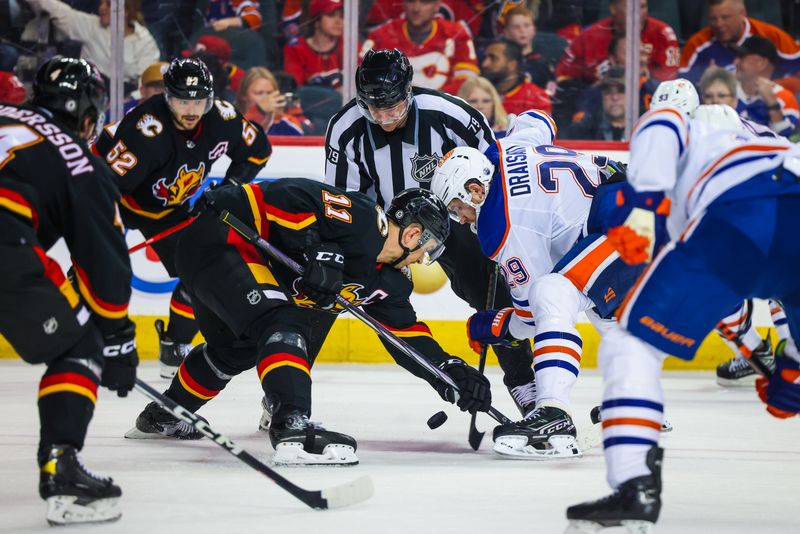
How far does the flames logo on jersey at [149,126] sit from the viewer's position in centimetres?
529

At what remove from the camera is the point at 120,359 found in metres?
2.74

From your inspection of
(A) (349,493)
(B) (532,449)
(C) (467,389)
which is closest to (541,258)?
(C) (467,389)

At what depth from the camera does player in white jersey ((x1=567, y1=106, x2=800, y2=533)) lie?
92.9 inches

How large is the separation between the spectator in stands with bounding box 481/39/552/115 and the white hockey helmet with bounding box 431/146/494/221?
2793mm

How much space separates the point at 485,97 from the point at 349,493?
3984mm

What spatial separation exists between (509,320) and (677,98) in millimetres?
1178

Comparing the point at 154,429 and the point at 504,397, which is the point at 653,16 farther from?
the point at 154,429

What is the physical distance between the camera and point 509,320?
3.96 m

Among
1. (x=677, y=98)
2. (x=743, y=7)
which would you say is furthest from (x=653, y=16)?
(x=677, y=98)

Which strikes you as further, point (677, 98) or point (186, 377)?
point (677, 98)

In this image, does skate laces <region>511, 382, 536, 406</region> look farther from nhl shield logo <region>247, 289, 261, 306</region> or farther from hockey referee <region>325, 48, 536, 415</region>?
nhl shield logo <region>247, 289, 261, 306</region>

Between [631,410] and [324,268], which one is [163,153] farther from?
[631,410]

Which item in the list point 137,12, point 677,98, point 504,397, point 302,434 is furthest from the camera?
point 137,12

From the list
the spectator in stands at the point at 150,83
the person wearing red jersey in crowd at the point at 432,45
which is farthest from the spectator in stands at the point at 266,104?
the person wearing red jersey in crowd at the point at 432,45
